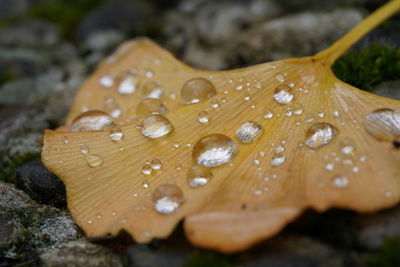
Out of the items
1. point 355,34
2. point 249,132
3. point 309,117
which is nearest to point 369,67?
point 355,34

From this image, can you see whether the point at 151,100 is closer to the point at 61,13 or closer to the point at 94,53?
the point at 94,53

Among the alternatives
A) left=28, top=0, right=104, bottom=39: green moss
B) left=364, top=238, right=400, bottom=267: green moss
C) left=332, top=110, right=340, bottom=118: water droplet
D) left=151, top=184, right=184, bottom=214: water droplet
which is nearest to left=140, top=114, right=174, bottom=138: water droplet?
left=151, top=184, right=184, bottom=214: water droplet

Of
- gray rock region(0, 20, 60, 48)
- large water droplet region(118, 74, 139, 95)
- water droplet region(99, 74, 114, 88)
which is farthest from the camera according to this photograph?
gray rock region(0, 20, 60, 48)

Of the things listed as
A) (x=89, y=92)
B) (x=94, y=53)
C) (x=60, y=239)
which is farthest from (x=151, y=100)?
(x=94, y=53)

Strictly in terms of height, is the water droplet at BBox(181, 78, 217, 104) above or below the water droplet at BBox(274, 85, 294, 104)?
below

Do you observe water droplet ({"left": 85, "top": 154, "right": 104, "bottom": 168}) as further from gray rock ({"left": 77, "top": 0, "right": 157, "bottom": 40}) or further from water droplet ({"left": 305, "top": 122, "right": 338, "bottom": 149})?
gray rock ({"left": 77, "top": 0, "right": 157, "bottom": 40})

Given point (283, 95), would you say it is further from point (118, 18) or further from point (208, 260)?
point (118, 18)

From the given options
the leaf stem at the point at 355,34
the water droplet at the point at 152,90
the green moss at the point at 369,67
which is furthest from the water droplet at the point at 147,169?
the green moss at the point at 369,67
